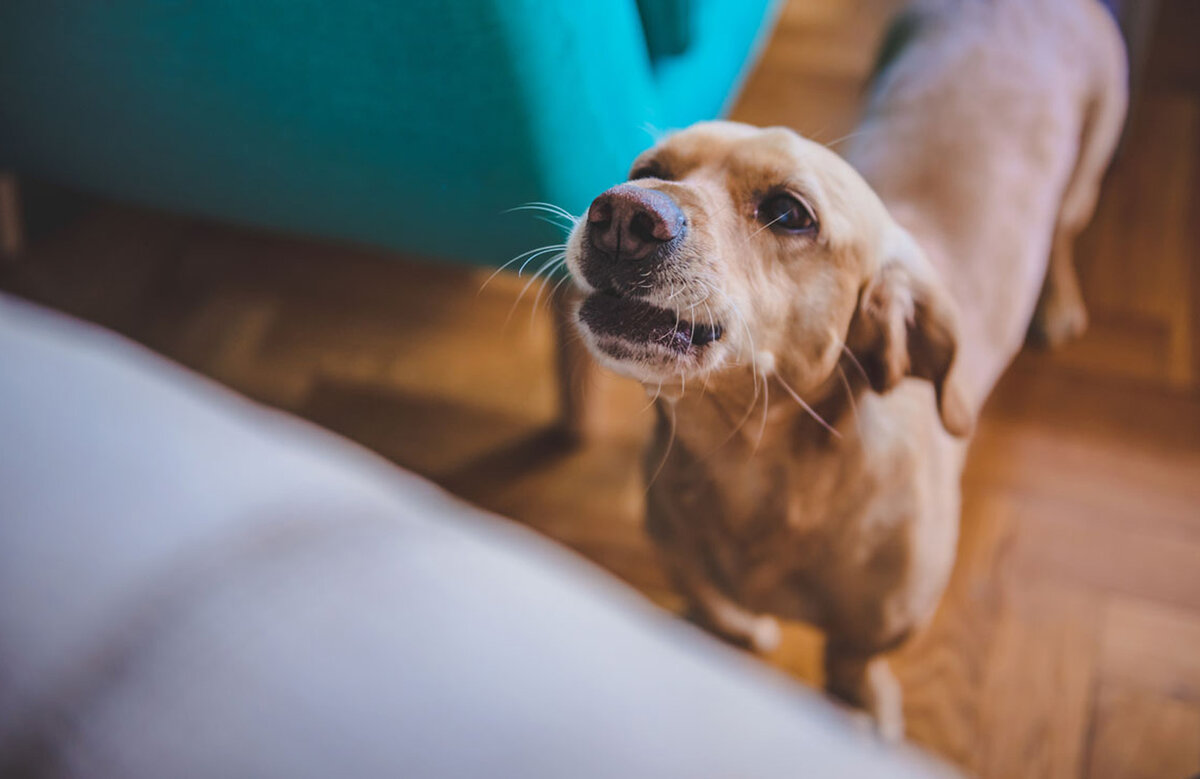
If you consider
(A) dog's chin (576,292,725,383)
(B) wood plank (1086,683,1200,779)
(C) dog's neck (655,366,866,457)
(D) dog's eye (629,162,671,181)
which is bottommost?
(B) wood plank (1086,683,1200,779)

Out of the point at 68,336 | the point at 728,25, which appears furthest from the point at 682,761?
the point at 728,25

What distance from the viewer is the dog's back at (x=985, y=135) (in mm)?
782

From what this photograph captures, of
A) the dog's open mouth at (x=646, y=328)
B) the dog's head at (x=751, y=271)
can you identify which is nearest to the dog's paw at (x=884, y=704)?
the dog's head at (x=751, y=271)

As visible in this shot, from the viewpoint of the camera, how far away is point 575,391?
4.11 ft

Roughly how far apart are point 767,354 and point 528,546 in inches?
11.5

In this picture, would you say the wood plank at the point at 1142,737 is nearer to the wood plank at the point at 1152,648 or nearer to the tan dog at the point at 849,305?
the wood plank at the point at 1152,648

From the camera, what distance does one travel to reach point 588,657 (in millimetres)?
277

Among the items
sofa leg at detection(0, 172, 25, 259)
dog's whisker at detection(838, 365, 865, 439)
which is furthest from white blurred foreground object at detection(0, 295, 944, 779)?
sofa leg at detection(0, 172, 25, 259)

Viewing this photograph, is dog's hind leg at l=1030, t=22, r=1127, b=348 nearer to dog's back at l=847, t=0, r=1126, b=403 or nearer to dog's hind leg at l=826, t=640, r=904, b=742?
dog's back at l=847, t=0, r=1126, b=403

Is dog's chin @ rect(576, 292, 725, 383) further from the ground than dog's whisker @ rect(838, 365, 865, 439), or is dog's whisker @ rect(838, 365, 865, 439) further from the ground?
dog's chin @ rect(576, 292, 725, 383)

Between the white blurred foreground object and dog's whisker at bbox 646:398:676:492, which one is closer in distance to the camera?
the white blurred foreground object

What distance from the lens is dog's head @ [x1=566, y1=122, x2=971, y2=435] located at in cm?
55

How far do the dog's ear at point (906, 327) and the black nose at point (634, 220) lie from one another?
174 millimetres

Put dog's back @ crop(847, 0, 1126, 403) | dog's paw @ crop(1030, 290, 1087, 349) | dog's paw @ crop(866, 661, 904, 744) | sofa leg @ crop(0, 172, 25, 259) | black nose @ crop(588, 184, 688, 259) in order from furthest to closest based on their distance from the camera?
sofa leg @ crop(0, 172, 25, 259) < dog's paw @ crop(1030, 290, 1087, 349) < dog's paw @ crop(866, 661, 904, 744) < dog's back @ crop(847, 0, 1126, 403) < black nose @ crop(588, 184, 688, 259)
